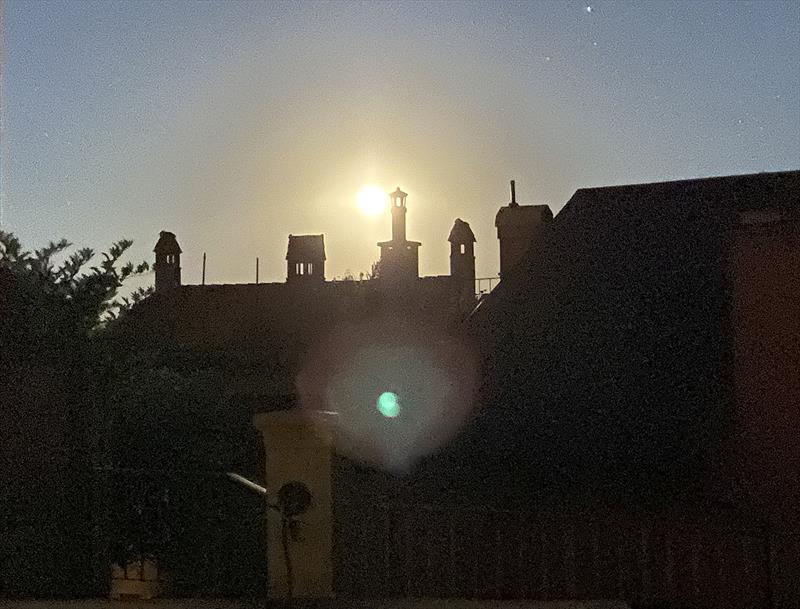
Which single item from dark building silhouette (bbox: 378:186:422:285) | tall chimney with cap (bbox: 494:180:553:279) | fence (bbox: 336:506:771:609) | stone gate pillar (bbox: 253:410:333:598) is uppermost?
dark building silhouette (bbox: 378:186:422:285)

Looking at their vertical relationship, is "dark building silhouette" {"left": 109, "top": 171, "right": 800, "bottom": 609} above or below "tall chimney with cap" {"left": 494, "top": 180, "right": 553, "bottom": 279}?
below

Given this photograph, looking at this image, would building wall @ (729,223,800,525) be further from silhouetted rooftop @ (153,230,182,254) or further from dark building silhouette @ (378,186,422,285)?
silhouetted rooftop @ (153,230,182,254)

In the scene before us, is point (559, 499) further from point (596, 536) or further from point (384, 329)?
point (384, 329)

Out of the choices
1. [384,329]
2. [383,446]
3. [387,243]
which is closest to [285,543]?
[383,446]

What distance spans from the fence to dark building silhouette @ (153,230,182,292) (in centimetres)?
2609

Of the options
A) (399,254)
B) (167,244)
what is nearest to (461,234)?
(399,254)

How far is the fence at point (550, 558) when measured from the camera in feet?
22.3

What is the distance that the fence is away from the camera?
6.80 m

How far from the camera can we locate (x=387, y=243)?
31953mm

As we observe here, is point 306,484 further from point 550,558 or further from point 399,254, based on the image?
point 399,254

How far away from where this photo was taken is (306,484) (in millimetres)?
4625

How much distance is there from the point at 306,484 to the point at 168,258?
30.7 metres

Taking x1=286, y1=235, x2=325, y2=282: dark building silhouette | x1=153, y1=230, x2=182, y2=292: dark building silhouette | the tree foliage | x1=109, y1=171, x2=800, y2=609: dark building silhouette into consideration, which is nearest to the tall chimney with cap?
x1=109, y1=171, x2=800, y2=609: dark building silhouette

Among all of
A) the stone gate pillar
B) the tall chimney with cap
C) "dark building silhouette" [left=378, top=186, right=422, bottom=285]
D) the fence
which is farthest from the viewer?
"dark building silhouette" [left=378, top=186, right=422, bottom=285]
